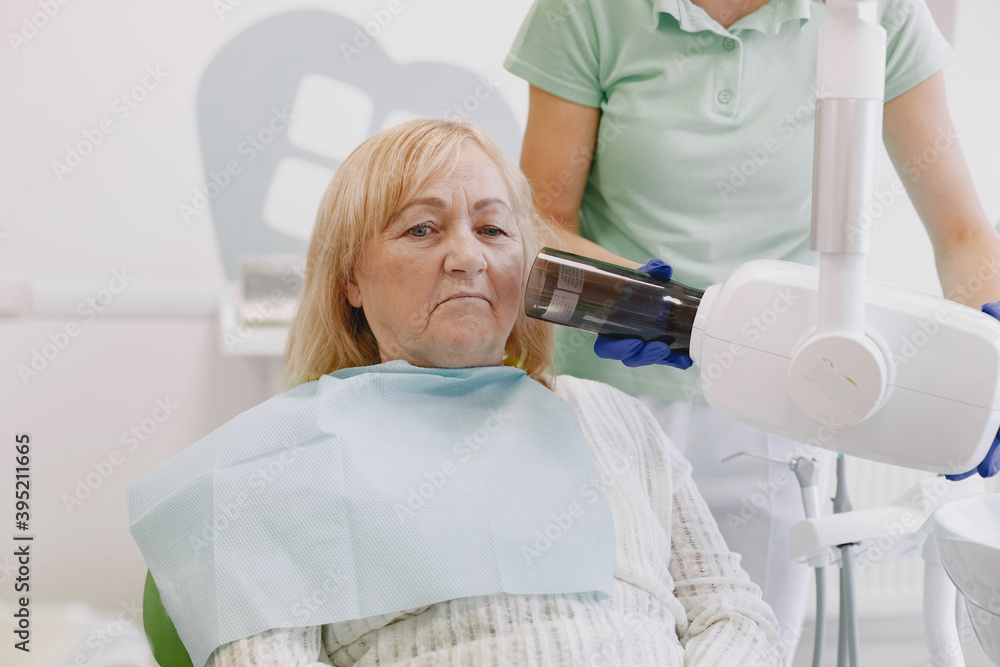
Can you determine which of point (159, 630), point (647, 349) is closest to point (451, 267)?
point (647, 349)

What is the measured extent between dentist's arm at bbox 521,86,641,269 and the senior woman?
0.06 metres

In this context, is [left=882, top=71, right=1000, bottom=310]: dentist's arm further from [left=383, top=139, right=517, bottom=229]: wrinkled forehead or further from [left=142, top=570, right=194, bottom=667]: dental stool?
[left=142, top=570, right=194, bottom=667]: dental stool

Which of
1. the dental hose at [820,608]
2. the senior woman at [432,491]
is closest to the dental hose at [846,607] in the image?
the dental hose at [820,608]

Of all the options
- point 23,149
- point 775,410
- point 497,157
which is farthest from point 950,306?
point 23,149

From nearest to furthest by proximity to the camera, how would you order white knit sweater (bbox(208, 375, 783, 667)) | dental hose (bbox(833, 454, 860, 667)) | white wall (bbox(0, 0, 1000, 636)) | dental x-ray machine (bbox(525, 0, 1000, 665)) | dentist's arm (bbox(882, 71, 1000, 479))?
dental x-ray machine (bbox(525, 0, 1000, 665)), white knit sweater (bbox(208, 375, 783, 667)), dentist's arm (bbox(882, 71, 1000, 479)), dental hose (bbox(833, 454, 860, 667)), white wall (bbox(0, 0, 1000, 636))

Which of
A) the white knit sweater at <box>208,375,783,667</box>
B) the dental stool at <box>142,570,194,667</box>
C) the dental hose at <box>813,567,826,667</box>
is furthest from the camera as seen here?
the dental hose at <box>813,567,826,667</box>

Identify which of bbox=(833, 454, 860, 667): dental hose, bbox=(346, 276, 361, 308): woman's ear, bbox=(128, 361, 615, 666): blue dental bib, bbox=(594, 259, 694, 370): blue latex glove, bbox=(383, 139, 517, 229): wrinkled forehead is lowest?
bbox=(833, 454, 860, 667): dental hose

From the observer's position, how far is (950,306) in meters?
0.78

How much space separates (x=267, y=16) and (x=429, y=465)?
1892 mm

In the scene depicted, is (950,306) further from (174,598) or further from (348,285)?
(174,598)

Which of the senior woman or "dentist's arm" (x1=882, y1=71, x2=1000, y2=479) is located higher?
"dentist's arm" (x1=882, y1=71, x2=1000, y2=479)

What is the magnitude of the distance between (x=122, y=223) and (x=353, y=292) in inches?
60.2

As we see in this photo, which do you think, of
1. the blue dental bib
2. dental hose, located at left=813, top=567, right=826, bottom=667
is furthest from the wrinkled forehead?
dental hose, located at left=813, top=567, right=826, bottom=667

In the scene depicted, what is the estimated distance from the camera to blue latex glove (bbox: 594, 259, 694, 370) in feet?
3.21
